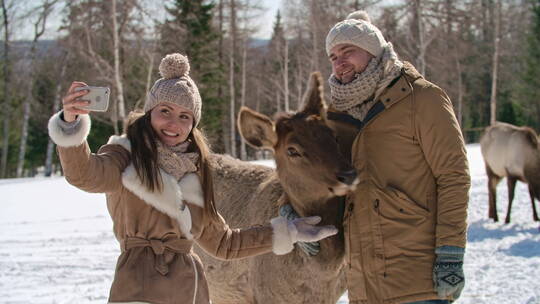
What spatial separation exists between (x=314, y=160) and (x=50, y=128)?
1519 mm

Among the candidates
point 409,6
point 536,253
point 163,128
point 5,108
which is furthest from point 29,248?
point 5,108

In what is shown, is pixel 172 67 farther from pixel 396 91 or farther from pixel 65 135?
pixel 396 91

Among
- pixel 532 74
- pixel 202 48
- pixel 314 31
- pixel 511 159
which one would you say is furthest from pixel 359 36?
pixel 532 74

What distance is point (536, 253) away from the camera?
7965 millimetres

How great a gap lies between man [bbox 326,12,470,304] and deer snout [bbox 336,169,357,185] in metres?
0.09

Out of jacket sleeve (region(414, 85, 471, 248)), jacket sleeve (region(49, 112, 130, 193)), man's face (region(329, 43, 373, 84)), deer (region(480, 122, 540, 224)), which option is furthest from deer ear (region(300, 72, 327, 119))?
deer (region(480, 122, 540, 224))

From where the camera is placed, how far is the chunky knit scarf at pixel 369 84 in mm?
2908

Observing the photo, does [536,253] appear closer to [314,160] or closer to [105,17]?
[314,160]

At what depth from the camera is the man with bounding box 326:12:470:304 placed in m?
2.64

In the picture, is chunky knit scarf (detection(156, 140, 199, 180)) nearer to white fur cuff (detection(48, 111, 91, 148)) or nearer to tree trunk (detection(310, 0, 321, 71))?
white fur cuff (detection(48, 111, 91, 148))

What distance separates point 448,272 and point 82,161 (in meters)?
1.87

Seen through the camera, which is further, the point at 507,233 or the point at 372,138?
the point at 507,233

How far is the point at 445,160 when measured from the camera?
2.66 m

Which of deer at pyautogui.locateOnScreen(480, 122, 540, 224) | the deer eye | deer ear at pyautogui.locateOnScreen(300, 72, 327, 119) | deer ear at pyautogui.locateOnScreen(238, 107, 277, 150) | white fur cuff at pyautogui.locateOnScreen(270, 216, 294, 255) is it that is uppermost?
deer ear at pyautogui.locateOnScreen(300, 72, 327, 119)
